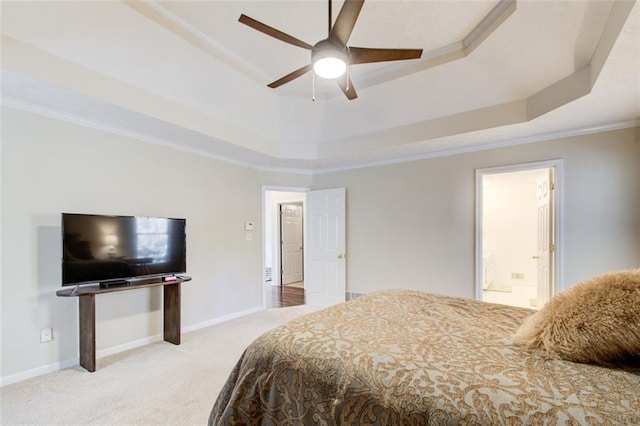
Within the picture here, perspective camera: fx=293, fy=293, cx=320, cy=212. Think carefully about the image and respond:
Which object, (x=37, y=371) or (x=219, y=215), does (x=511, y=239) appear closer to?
(x=219, y=215)

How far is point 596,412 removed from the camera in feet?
2.69

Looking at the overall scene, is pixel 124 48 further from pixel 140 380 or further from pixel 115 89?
pixel 140 380

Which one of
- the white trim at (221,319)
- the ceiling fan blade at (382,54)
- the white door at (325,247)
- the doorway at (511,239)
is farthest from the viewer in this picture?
Answer: the doorway at (511,239)

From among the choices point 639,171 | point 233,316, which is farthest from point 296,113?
point 639,171

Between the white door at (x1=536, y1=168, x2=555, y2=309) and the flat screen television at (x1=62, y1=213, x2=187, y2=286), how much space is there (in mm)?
4393

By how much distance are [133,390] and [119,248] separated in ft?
4.41

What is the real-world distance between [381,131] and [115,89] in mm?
3015

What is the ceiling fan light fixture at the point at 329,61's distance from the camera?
1.86m

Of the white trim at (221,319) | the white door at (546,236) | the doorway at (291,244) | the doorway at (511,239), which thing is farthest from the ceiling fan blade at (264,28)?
the doorway at (291,244)

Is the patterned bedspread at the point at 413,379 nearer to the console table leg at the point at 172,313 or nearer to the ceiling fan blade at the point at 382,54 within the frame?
the ceiling fan blade at the point at 382,54

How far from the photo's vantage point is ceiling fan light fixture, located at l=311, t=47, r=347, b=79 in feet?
6.10

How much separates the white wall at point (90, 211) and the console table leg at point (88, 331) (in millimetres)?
160

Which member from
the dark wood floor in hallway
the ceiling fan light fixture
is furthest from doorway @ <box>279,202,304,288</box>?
the ceiling fan light fixture

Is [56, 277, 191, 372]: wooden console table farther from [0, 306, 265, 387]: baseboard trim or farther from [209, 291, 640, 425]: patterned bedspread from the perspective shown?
[209, 291, 640, 425]: patterned bedspread
